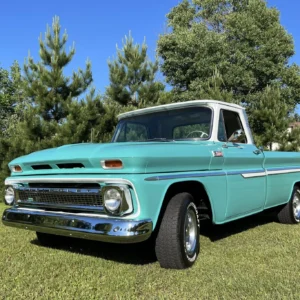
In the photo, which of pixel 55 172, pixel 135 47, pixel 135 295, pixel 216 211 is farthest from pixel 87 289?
pixel 135 47

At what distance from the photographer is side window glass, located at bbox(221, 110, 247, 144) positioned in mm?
4977

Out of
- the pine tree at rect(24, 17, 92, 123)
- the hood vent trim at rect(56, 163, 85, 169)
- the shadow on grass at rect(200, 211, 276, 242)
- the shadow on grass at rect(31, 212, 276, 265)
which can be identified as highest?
the pine tree at rect(24, 17, 92, 123)

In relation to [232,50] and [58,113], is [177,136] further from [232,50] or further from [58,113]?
[232,50]

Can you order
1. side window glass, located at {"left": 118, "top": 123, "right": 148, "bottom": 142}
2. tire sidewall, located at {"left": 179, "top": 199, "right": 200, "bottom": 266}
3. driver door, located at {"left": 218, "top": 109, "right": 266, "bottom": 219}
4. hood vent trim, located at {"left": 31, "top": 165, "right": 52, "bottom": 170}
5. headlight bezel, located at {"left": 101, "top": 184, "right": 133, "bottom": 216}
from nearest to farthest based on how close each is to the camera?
headlight bezel, located at {"left": 101, "top": 184, "right": 133, "bottom": 216} < tire sidewall, located at {"left": 179, "top": 199, "right": 200, "bottom": 266} < hood vent trim, located at {"left": 31, "top": 165, "right": 52, "bottom": 170} < driver door, located at {"left": 218, "top": 109, "right": 266, "bottom": 219} < side window glass, located at {"left": 118, "top": 123, "right": 148, "bottom": 142}

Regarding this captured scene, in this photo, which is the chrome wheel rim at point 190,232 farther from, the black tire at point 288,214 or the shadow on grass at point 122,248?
the black tire at point 288,214

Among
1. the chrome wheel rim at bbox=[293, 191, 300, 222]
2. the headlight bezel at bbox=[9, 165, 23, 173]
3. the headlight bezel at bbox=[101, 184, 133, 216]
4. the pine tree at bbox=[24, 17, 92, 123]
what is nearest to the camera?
the headlight bezel at bbox=[101, 184, 133, 216]

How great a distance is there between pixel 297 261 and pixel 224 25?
2240 cm

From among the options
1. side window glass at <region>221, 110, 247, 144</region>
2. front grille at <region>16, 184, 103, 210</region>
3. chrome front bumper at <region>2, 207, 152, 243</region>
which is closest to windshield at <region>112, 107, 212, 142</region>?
side window glass at <region>221, 110, 247, 144</region>

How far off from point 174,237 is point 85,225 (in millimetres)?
827

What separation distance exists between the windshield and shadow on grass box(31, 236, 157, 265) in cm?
136

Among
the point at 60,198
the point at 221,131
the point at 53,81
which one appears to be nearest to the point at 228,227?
the point at 221,131

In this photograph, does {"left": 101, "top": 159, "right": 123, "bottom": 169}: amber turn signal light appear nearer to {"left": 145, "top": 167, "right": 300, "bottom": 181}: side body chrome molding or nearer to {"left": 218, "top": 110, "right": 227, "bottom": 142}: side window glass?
{"left": 145, "top": 167, "right": 300, "bottom": 181}: side body chrome molding

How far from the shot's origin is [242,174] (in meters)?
4.80

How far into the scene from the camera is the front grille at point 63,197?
3.49 meters
